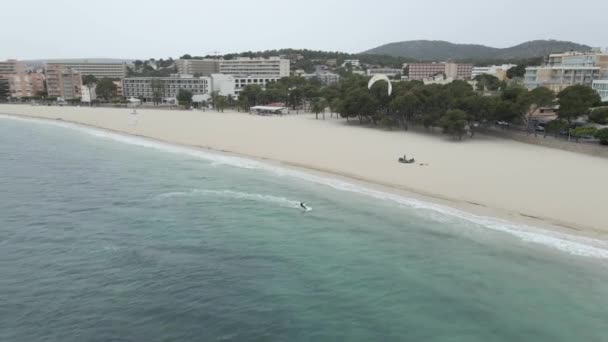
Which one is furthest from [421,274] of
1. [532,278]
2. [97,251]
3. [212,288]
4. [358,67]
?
[358,67]

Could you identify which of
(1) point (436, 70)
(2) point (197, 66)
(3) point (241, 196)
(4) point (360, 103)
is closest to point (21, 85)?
(2) point (197, 66)

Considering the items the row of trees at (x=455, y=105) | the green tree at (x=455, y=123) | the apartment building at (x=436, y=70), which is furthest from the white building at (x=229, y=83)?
the apartment building at (x=436, y=70)

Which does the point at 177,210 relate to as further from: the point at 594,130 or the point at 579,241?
the point at 594,130

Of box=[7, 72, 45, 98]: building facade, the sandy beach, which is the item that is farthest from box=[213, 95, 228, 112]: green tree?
box=[7, 72, 45, 98]: building facade

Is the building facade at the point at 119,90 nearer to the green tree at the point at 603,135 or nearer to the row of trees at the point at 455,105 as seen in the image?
the row of trees at the point at 455,105

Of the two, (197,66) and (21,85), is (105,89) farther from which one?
(197,66)

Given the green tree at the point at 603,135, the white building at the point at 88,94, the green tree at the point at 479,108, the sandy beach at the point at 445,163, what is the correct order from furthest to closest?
the white building at the point at 88,94, the green tree at the point at 479,108, the green tree at the point at 603,135, the sandy beach at the point at 445,163
